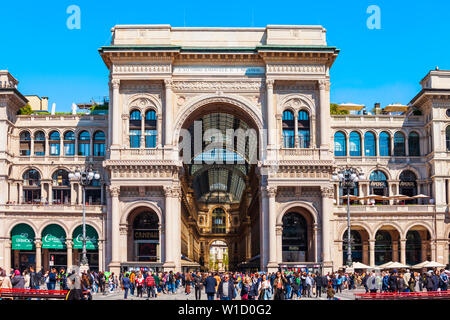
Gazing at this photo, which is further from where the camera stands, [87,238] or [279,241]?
[87,238]

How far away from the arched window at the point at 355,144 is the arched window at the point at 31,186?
1330 inches

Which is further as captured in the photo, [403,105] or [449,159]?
[403,105]

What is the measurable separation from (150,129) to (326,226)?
19.1 metres

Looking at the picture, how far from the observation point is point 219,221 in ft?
504

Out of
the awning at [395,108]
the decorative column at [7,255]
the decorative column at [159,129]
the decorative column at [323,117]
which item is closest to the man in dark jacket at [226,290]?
the decorative column at [159,129]

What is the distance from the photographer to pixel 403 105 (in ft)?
290

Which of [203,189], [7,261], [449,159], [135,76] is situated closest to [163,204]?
[135,76]

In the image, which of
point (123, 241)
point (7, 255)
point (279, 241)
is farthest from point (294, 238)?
point (7, 255)

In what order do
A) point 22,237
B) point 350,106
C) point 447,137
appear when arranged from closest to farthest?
point 22,237
point 447,137
point 350,106

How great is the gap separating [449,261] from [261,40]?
3007 centimetres

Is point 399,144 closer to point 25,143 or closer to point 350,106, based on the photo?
point 350,106

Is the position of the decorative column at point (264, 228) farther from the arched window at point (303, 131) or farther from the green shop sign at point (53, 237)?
the green shop sign at point (53, 237)

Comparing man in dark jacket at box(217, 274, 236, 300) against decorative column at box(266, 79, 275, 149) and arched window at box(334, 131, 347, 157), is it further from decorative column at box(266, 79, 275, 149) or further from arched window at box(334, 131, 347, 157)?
arched window at box(334, 131, 347, 157)

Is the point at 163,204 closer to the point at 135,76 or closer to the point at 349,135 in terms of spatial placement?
the point at 135,76
